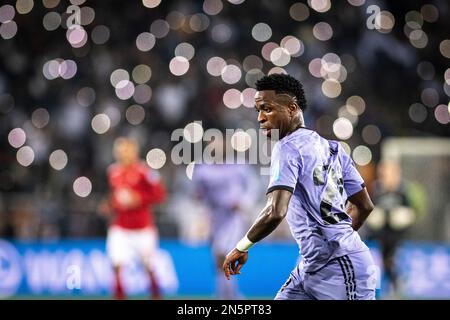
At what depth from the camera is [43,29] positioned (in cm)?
1667

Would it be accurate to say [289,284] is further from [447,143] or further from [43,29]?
[43,29]

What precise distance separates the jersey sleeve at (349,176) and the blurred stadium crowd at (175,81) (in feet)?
28.1

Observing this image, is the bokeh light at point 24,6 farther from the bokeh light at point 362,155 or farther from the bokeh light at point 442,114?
the bokeh light at point 442,114

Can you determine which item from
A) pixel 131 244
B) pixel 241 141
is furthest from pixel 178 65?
pixel 131 244

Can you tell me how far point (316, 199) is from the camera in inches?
193

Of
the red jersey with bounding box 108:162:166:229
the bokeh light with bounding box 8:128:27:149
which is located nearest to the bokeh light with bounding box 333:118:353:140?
the red jersey with bounding box 108:162:166:229

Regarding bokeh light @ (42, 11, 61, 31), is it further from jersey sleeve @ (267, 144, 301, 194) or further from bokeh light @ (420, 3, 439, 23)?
jersey sleeve @ (267, 144, 301, 194)

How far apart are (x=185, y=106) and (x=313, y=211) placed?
10.9 metres

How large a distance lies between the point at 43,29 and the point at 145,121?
3091 millimetres

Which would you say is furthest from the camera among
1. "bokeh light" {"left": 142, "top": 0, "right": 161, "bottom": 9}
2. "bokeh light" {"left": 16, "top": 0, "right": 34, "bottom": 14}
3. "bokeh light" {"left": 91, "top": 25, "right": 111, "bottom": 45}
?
"bokeh light" {"left": 142, "top": 0, "right": 161, "bottom": 9}

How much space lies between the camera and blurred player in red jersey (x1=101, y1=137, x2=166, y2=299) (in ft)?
39.0

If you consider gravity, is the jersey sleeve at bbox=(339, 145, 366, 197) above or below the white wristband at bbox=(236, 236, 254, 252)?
above

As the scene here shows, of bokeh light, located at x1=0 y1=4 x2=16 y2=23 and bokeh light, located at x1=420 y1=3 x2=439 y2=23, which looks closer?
bokeh light, located at x1=420 y1=3 x2=439 y2=23

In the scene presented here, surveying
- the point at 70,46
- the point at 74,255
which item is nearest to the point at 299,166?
the point at 74,255
